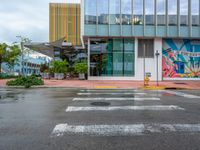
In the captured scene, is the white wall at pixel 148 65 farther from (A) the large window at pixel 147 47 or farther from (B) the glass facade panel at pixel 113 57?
(B) the glass facade panel at pixel 113 57

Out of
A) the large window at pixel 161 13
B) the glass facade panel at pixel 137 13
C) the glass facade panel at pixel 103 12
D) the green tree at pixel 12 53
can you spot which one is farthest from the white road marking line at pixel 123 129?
the green tree at pixel 12 53

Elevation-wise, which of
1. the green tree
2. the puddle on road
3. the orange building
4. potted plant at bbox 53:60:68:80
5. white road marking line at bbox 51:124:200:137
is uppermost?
the orange building

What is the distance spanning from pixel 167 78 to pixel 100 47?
35.8ft

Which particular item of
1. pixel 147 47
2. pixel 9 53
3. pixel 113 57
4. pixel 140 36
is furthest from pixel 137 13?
pixel 9 53

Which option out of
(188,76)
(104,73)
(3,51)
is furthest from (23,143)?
(3,51)

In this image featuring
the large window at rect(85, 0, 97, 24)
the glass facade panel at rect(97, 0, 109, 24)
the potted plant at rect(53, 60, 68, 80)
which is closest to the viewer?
the large window at rect(85, 0, 97, 24)

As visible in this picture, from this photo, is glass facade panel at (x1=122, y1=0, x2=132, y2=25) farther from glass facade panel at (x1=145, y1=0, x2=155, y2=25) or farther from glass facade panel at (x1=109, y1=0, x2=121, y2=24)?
glass facade panel at (x1=145, y1=0, x2=155, y2=25)

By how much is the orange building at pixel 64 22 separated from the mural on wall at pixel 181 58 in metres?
30.4

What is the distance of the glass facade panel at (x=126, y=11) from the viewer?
28922mm

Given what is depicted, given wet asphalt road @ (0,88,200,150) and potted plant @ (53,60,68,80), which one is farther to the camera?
potted plant @ (53,60,68,80)

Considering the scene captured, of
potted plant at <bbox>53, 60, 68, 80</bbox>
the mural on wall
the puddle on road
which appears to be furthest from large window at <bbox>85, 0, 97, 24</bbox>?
the puddle on road

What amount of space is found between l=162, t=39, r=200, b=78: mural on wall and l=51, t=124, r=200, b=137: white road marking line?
85.8ft

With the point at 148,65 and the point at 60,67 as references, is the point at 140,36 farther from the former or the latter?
the point at 60,67

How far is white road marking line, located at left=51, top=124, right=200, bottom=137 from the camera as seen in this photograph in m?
5.35
